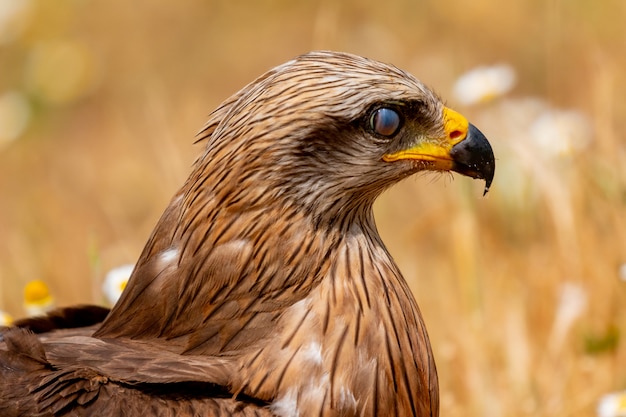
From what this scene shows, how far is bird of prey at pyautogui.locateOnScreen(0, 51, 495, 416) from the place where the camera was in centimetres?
299

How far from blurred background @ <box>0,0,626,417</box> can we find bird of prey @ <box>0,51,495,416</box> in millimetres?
683

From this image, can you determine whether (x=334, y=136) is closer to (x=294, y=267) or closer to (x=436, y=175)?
(x=294, y=267)

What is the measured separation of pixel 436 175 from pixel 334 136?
81cm

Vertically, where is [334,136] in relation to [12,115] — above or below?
Result: below

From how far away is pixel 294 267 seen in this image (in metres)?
3.10

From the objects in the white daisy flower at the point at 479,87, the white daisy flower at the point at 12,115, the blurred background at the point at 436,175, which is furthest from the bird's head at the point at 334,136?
the white daisy flower at the point at 12,115

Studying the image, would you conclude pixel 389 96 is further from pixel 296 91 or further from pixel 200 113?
pixel 200 113

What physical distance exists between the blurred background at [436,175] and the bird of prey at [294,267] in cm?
68

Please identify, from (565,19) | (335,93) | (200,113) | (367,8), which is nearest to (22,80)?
(200,113)

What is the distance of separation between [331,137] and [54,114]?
530 cm

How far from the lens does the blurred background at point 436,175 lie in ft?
14.9

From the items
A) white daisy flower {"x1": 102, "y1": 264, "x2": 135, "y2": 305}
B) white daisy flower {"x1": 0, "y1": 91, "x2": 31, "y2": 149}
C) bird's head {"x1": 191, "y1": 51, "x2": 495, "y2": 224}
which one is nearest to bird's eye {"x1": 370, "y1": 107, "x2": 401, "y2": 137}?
bird's head {"x1": 191, "y1": 51, "x2": 495, "y2": 224}

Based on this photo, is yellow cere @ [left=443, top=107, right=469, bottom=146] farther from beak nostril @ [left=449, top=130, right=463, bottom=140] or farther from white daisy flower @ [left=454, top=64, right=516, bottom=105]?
white daisy flower @ [left=454, top=64, right=516, bottom=105]

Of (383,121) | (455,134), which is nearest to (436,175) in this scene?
(455,134)
